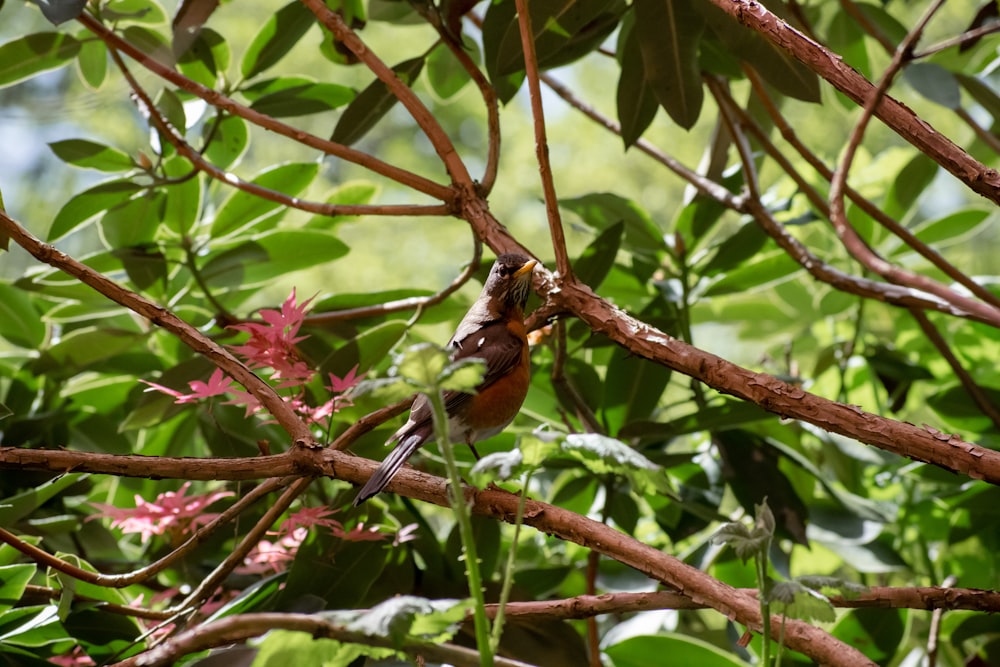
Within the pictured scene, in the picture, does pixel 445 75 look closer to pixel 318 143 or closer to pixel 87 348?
pixel 318 143

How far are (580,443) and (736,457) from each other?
Result: 0.89 metres

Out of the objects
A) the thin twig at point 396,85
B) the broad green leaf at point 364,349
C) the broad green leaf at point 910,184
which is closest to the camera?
the thin twig at point 396,85

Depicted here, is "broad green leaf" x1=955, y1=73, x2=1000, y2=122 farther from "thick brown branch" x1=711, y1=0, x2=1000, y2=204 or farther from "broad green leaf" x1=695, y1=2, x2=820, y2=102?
"thick brown branch" x1=711, y1=0, x2=1000, y2=204

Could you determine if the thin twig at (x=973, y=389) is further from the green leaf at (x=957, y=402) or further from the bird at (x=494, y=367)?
the bird at (x=494, y=367)

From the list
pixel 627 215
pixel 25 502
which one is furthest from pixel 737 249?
pixel 25 502

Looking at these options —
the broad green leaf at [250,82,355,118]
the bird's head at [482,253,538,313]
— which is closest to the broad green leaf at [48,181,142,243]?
the broad green leaf at [250,82,355,118]

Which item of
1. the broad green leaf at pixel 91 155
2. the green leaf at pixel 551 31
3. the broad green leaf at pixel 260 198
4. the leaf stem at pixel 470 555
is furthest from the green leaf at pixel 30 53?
the leaf stem at pixel 470 555

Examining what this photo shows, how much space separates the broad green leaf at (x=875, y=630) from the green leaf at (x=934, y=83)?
30.4 inches

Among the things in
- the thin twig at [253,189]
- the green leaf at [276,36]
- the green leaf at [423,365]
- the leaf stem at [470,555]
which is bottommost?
the leaf stem at [470,555]

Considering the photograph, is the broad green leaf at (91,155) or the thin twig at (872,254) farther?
the broad green leaf at (91,155)

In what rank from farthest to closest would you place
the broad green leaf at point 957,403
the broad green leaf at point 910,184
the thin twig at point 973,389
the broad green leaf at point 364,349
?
1. the broad green leaf at point 910,184
2. the broad green leaf at point 957,403
3. the thin twig at point 973,389
4. the broad green leaf at point 364,349

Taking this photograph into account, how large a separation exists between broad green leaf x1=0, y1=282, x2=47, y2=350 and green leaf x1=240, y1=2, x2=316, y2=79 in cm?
58

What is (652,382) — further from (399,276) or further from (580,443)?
(399,276)

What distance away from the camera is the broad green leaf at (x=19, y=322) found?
158 cm
